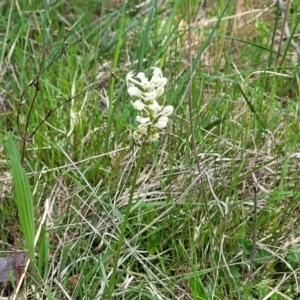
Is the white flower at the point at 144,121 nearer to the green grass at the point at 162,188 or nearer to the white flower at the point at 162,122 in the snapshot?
the white flower at the point at 162,122

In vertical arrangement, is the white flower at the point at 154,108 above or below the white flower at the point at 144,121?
above

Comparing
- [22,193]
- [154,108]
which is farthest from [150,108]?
[22,193]

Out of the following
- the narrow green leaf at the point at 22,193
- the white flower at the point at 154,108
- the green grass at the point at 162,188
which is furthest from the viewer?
the green grass at the point at 162,188

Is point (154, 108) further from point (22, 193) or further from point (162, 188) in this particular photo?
point (162, 188)

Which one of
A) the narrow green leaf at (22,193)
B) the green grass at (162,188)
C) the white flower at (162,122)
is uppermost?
the white flower at (162,122)

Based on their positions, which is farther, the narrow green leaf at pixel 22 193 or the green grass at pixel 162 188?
the green grass at pixel 162 188

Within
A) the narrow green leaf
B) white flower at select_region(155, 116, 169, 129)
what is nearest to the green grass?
the narrow green leaf

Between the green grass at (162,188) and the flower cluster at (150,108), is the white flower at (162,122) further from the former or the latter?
the green grass at (162,188)

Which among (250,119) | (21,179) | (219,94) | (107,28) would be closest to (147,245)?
(21,179)

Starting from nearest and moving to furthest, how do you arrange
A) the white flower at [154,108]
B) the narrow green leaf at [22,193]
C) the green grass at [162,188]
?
the white flower at [154,108] < the narrow green leaf at [22,193] < the green grass at [162,188]

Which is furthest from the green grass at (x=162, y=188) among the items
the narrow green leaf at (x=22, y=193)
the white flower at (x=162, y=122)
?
the white flower at (x=162, y=122)
